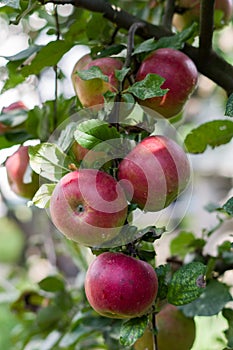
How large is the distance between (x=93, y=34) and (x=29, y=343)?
573 millimetres

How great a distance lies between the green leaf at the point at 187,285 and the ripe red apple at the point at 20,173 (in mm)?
269

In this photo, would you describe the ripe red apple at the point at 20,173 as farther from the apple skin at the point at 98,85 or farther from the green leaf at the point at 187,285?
the green leaf at the point at 187,285

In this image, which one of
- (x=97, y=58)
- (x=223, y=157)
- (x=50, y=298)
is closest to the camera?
(x=97, y=58)

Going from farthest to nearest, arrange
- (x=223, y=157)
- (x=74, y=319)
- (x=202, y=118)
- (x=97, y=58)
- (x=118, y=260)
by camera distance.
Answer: (x=223, y=157) < (x=202, y=118) < (x=74, y=319) < (x=97, y=58) < (x=118, y=260)

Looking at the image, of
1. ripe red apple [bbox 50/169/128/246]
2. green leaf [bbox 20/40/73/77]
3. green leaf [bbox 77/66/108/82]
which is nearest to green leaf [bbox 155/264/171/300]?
ripe red apple [bbox 50/169/128/246]

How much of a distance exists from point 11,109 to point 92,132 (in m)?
0.36

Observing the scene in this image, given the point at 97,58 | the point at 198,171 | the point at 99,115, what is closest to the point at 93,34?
the point at 97,58

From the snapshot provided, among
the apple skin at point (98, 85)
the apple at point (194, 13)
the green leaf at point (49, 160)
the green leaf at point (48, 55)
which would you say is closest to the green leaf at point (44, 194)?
the green leaf at point (49, 160)

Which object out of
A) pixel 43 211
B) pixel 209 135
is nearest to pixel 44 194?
pixel 209 135

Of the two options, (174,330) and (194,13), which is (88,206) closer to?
(174,330)

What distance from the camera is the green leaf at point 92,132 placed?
61 centimetres

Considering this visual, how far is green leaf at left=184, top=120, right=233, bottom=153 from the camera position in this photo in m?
0.82

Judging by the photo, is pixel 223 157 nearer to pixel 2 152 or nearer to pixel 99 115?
pixel 2 152

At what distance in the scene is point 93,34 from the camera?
32.5 inches
